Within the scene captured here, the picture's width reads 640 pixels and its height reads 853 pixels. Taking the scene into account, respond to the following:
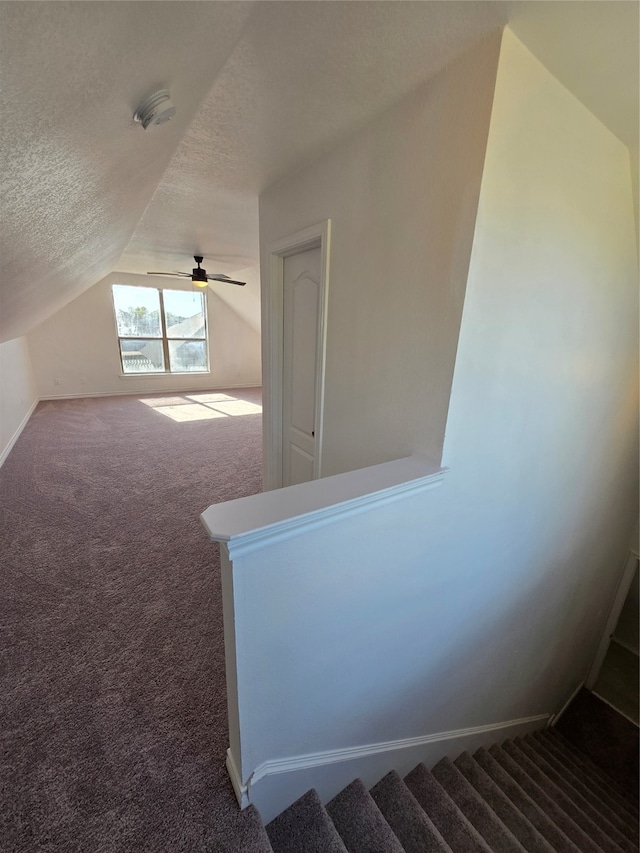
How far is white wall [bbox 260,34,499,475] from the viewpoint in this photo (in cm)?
117

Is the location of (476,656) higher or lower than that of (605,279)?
lower

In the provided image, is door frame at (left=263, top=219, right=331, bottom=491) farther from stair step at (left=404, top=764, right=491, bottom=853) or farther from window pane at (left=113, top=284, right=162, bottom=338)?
window pane at (left=113, top=284, right=162, bottom=338)

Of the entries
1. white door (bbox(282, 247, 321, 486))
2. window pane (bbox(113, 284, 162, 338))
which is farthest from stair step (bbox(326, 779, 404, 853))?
window pane (bbox(113, 284, 162, 338))

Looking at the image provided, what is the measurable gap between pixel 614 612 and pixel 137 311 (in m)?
8.41

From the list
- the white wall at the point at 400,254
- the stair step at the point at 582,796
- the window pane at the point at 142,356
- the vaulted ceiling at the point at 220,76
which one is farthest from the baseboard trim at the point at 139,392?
the stair step at the point at 582,796

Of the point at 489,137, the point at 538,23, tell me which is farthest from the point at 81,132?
the point at 538,23

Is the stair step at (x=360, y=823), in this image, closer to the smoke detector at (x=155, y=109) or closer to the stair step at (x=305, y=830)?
the stair step at (x=305, y=830)

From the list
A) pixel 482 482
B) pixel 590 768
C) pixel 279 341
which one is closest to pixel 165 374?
pixel 279 341

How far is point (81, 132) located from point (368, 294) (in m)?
1.14

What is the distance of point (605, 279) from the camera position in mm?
1656

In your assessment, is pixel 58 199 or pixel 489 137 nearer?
pixel 489 137

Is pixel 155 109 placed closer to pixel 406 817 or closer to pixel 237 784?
pixel 237 784

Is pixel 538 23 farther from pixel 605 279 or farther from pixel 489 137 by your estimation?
pixel 605 279

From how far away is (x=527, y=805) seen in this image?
6.17 feet
